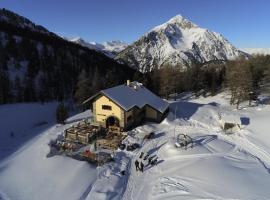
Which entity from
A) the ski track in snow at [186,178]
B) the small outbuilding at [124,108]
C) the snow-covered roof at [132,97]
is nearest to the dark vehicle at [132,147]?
the ski track in snow at [186,178]

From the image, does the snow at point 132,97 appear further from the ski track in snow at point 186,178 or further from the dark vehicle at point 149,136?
the ski track in snow at point 186,178

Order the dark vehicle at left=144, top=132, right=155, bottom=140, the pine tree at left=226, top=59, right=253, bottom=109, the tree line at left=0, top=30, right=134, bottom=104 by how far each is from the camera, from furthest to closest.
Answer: the tree line at left=0, top=30, right=134, bottom=104, the pine tree at left=226, top=59, right=253, bottom=109, the dark vehicle at left=144, top=132, right=155, bottom=140

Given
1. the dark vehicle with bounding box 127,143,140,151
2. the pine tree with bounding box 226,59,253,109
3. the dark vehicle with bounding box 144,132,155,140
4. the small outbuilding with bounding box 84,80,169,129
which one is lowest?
the dark vehicle with bounding box 127,143,140,151

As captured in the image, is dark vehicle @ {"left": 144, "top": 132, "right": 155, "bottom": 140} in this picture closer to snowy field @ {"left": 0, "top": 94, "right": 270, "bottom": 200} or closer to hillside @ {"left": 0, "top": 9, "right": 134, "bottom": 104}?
snowy field @ {"left": 0, "top": 94, "right": 270, "bottom": 200}

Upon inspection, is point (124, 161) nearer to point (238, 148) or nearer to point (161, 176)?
point (161, 176)

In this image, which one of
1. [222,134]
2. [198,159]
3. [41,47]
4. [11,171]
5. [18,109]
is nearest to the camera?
[198,159]

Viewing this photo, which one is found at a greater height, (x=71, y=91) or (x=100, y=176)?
(x=71, y=91)

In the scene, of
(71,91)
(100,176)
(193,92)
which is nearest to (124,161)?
(100,176)

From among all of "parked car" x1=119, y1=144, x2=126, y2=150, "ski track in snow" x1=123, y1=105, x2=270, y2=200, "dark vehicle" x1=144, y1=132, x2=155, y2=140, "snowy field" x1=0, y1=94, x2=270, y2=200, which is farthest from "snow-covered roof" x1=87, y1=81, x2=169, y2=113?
"ski track in snow" x1=123, y1=105, x2=270, y2=200
